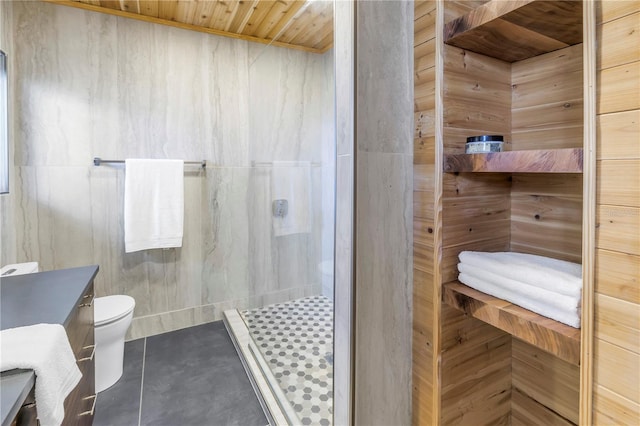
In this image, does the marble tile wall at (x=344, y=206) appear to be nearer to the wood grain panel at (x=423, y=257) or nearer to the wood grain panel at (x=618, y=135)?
the wood grain panel at (x=423, y=257)

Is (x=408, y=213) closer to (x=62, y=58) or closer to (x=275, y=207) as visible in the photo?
(x=275, y=207)

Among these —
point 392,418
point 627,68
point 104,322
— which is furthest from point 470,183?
point 104,322

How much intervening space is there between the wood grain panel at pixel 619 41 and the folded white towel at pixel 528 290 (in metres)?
0.52

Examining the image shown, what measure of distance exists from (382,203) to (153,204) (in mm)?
1814

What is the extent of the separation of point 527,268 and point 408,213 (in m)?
0.38

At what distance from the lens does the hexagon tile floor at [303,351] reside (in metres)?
1.29

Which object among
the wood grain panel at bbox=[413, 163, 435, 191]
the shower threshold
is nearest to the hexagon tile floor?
the shower threshold

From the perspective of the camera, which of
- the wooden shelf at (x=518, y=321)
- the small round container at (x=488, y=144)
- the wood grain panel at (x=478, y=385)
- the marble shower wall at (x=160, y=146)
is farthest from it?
the marble shower wall at (x=160, y=146)

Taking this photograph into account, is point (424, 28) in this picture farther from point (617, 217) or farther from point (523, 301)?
point (523, 301)

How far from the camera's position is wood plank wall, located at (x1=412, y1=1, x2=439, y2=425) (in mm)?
1022

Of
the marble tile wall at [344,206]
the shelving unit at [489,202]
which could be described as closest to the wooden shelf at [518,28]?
the shelving unit at [489,202]

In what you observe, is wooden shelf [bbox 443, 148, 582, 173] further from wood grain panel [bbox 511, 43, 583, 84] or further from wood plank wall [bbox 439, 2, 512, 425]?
wood grain panel [bbox 511, 43, 583, 84]

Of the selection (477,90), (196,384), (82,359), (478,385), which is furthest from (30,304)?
(477,90)

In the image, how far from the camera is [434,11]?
0.99 m
